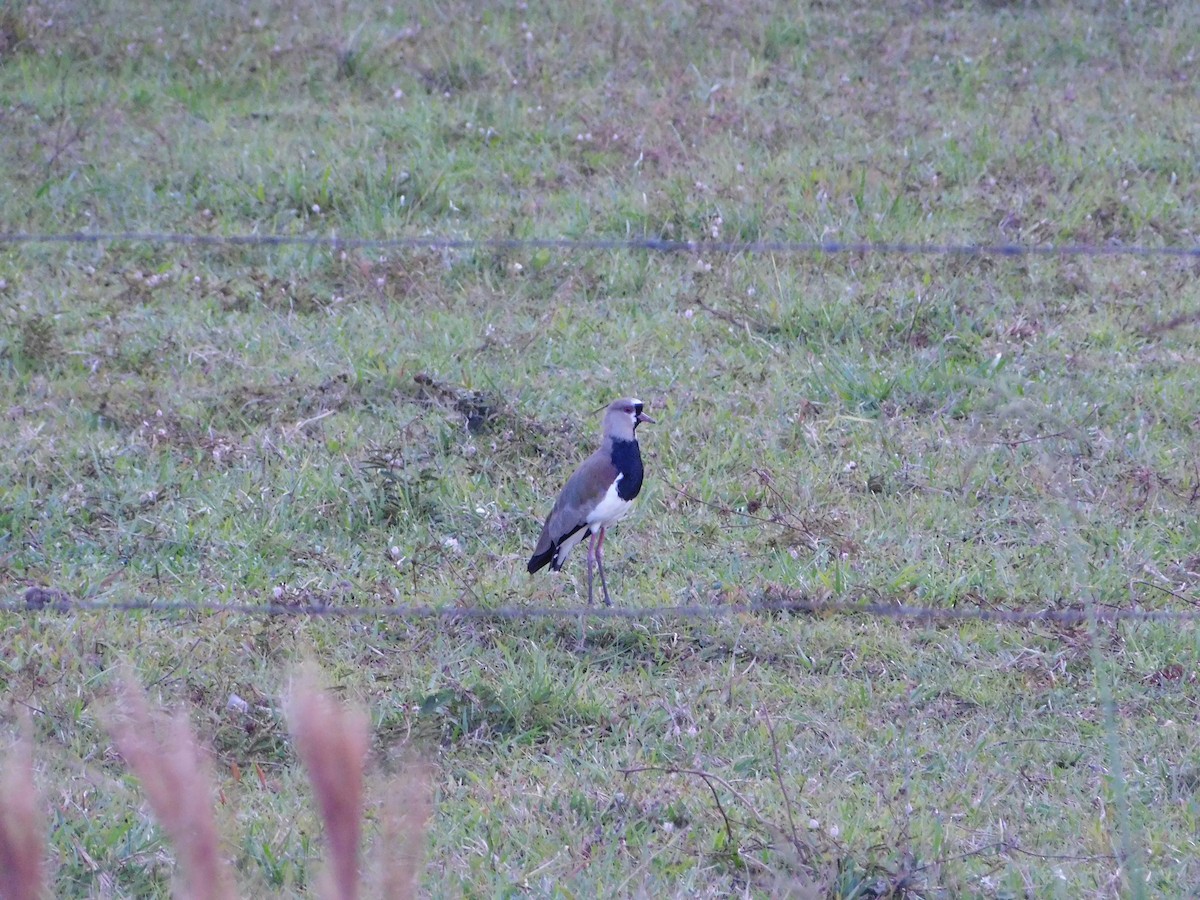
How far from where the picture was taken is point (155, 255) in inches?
271

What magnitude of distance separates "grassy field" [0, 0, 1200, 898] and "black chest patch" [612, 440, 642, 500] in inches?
13.1

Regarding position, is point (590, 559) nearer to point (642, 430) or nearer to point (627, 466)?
point (627, 466)

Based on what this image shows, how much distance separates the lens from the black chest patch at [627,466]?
454cm

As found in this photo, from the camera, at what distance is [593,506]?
14.6 ft

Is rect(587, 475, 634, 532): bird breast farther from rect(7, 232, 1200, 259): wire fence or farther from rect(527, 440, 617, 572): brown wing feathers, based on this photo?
rect(7, 232, 1200, 259): wire fence

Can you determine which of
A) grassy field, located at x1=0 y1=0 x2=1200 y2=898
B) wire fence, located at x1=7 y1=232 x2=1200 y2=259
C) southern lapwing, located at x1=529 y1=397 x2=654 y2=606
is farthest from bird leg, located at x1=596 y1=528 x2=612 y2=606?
wire fence, located at x1=7 y1=232 x2=1200 y2=259

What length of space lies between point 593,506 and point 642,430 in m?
1.15

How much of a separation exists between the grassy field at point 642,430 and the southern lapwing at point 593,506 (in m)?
0.16

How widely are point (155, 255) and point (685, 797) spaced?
4.53 metres

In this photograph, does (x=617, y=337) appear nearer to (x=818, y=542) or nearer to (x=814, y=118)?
(x=818, y=542)

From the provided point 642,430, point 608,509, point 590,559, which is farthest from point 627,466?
point 642,430

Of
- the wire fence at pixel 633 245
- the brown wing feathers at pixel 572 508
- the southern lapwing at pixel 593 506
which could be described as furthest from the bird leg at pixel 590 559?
the wire fence at pixel 633 245

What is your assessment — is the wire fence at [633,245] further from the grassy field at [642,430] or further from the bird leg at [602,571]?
the bird leg at [602,571]

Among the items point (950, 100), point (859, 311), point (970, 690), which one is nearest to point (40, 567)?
point (970, 690)
